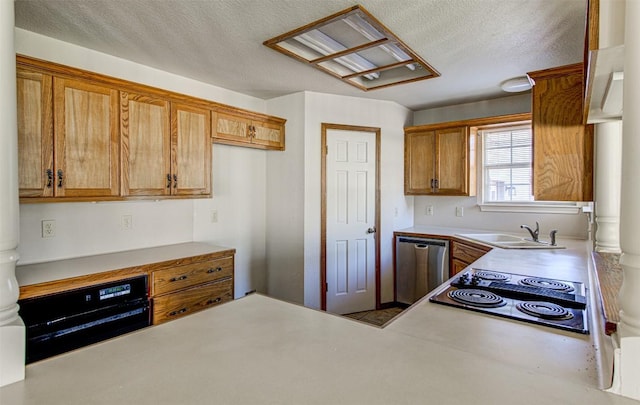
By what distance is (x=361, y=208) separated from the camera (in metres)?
3.79

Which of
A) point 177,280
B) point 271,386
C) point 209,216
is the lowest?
point 177,280

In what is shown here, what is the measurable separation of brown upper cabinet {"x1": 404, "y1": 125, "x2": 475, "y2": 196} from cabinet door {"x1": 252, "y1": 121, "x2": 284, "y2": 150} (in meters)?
1.61

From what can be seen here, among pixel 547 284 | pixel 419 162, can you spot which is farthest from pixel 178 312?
pixel 419 162

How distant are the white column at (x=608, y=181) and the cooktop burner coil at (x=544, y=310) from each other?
1.10m

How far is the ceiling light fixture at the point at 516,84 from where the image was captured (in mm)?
3066

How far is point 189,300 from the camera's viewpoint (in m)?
2.52

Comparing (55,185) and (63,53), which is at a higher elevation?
(63,53)

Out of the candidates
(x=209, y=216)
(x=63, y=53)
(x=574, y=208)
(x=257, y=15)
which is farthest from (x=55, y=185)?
(x=574, y=208)

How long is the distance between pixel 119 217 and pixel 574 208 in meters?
4.26

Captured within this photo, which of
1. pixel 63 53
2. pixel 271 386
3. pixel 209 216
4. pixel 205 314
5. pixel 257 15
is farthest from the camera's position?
pixel 209 216

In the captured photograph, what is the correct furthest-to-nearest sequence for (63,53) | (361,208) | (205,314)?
1. (361,208)
2. (63,53)
3. (205,314)

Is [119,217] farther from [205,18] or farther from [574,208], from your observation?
[574,208]

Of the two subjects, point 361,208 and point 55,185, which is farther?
point 361,208

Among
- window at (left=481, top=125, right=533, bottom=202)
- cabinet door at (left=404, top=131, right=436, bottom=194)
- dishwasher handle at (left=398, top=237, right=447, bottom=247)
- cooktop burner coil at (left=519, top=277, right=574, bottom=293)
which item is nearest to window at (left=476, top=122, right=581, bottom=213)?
window at (left=481, top=125, right=533, bottom=202)
